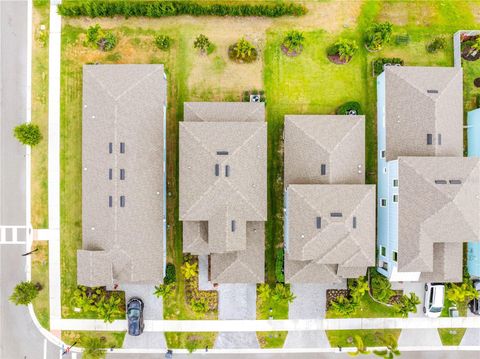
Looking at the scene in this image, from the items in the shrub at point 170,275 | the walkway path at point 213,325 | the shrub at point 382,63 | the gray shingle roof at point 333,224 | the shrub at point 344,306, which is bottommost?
the walkway path at point 213,325

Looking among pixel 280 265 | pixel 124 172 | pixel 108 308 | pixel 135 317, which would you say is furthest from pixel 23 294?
pixel 280 265

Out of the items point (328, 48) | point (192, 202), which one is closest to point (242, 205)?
point (192, 202)

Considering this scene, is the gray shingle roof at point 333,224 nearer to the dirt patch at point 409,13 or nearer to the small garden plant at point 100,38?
the dirt patch at point 409,13

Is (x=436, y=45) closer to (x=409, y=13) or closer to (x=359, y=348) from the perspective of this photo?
(x=409, y=13)

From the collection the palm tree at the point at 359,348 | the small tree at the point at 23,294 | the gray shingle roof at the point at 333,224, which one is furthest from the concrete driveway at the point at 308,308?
the small tree at the point at 23,294

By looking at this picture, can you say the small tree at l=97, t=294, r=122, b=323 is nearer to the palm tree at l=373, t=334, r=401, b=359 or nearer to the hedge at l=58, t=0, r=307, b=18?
the palm tree at l=373, t=334, r=401, b=359

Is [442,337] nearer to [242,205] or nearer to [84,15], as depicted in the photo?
[242,205]
